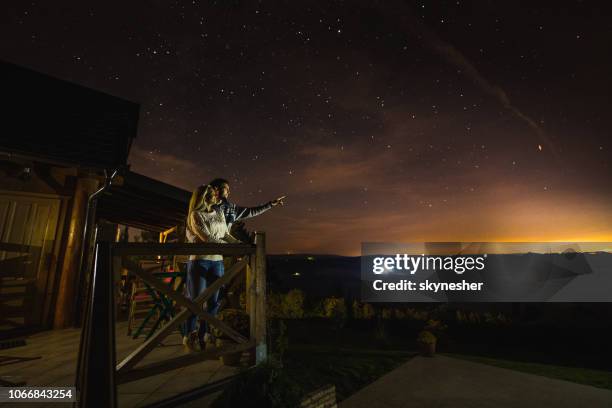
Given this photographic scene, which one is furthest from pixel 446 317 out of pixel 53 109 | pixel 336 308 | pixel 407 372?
pixel 53 109

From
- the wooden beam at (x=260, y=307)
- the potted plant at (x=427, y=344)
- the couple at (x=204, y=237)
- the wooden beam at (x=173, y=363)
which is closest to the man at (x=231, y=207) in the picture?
the couple at (x=204, y=237)

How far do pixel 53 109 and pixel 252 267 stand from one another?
7.38m

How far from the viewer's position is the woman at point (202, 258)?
11.2 ft

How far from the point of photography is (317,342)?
873cm

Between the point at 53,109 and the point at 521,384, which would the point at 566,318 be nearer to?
the point at 521,384

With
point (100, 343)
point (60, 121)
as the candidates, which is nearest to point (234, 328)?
point (100, 343)

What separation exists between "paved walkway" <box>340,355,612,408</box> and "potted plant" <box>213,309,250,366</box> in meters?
2.02

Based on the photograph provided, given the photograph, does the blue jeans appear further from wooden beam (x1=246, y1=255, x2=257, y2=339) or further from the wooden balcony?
wooden beam (x1=246, y1=255, x2=257, y2=339)

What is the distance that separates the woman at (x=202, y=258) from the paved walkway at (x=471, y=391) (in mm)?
2389

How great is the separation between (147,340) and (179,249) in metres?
0.82

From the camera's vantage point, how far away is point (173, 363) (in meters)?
2.61

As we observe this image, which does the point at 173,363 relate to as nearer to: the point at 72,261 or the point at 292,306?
the point at 72,261

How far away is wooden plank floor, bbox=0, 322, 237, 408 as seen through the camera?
263 centimetres

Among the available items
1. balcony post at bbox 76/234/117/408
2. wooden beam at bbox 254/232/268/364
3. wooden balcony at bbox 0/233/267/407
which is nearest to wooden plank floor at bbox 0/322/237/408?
wooden balcony at bbox 0/233/267/407
